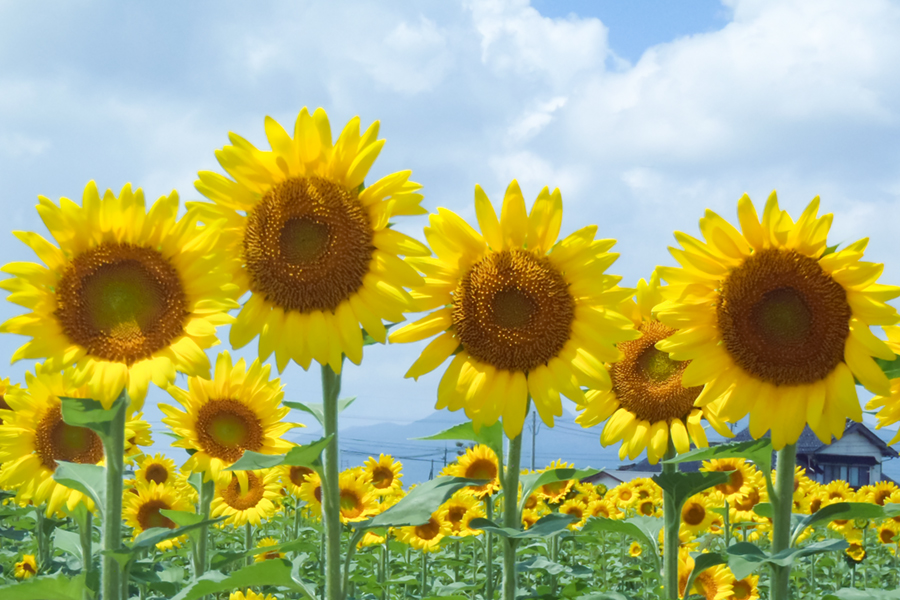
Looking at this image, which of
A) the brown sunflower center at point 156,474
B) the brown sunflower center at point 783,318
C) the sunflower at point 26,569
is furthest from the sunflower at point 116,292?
the sunflower at point 26,569

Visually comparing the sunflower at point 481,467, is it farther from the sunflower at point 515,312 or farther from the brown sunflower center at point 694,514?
the sunflower at point 515,312

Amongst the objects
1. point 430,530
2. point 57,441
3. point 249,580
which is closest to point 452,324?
point 249,580

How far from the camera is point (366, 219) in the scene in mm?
2846

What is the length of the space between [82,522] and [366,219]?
3410mm

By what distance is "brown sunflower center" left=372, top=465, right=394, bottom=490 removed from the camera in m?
8.66

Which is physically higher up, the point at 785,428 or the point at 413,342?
the point at 413,342

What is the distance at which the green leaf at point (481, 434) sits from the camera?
127 inches

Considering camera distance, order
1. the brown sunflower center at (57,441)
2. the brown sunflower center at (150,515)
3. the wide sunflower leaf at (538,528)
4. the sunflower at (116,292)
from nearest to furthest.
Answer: the wide sunflower leaf at (538,528)
the sunflower at (116,292)
the brown sunflower center at (57,441)
the brown sunflower center at (150,515)

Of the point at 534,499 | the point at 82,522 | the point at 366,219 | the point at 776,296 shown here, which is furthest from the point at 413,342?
the point at 534,499

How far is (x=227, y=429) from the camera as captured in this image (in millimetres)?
4652

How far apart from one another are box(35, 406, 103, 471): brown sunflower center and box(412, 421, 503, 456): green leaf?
10.1 feet

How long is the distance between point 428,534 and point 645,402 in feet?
15.3

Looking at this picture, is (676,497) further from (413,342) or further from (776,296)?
(413,342)

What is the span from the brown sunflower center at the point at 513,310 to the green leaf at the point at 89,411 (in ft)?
4.54
